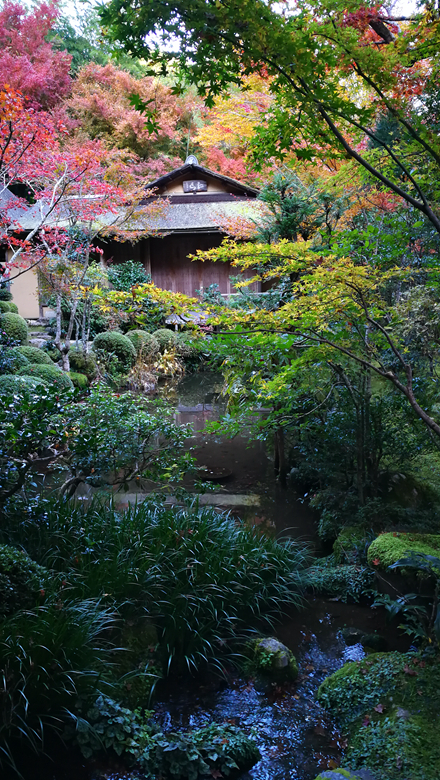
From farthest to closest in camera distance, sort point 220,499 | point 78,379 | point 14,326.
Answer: point 14,326 < point 78,379 < point 220,499

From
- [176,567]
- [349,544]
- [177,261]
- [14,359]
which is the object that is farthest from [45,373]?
[177,261]

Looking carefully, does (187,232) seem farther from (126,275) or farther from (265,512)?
(265,512)

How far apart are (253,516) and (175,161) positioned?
18.4 meters

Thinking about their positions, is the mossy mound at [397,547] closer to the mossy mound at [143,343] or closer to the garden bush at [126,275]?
the mossy mound at [143,343]

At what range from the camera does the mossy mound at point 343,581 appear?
13.9 ft

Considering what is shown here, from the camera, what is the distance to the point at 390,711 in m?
2.72

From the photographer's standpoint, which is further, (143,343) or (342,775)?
(143,343)

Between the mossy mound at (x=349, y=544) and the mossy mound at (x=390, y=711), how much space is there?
4.59 ft

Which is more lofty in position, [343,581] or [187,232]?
[187,232]

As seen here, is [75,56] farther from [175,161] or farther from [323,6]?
[323,6]

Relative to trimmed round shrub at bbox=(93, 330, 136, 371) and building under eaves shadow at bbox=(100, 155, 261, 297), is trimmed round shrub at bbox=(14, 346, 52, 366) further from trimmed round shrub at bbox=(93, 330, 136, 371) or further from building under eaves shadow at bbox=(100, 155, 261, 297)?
building under eaves shadow at bbox=(100, 155, 261, 297)

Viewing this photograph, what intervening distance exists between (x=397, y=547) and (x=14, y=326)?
9.57 metres

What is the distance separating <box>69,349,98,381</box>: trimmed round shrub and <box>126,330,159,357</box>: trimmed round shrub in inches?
73.6

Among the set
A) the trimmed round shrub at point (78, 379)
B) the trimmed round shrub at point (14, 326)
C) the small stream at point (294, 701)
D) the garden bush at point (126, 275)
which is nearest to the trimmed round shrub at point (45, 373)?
the trimmed round shrub at point (78, 379)
